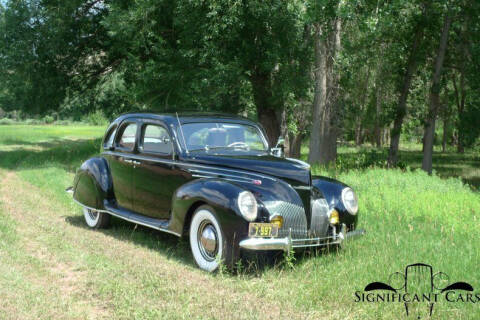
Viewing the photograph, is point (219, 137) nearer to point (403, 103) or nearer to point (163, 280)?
point (163, 280)

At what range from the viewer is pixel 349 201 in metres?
6.85

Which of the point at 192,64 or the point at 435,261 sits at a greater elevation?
the point at 192,64

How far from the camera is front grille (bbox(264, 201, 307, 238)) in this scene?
5934 millimetres

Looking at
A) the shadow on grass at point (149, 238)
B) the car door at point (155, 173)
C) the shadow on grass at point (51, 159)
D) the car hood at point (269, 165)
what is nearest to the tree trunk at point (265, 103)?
the shadow on grass at point (51, 159)

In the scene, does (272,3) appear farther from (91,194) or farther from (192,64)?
(91,194)

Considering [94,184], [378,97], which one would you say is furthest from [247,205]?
[378,97]

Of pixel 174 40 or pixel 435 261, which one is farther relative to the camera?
pixel 174 40

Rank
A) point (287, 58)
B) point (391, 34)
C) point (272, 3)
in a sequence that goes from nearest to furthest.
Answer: point (272, 3) < point (287, 58) < point (391, 34)

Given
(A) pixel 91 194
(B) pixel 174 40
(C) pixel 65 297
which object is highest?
(B) pixel 174 40

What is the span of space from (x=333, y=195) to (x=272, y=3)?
35.9ft

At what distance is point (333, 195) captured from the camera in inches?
269

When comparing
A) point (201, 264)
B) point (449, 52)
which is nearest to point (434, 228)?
point (201, 264)

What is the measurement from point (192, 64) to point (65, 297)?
14.2 m

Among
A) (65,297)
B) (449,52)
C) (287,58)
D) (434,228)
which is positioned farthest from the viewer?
(449,52)
